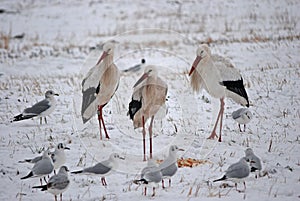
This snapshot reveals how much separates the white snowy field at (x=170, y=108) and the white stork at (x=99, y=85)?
1.48ft

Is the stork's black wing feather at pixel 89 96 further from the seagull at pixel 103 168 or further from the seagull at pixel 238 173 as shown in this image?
the seagull at pixel 238 173

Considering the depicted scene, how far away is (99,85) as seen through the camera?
827 centimetres

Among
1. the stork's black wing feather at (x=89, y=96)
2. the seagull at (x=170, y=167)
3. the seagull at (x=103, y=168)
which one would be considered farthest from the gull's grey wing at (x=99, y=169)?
the stork's black wing feather at (x=89, y=96)

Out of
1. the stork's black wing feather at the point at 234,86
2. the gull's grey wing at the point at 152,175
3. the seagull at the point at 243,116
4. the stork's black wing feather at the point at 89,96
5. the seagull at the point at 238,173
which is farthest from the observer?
the stork's black wing feather at the point at 234,86

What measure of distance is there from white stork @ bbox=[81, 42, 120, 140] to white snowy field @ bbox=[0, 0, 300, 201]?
0.45 metres

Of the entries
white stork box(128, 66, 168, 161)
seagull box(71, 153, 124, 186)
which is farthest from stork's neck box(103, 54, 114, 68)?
seagull box(71, 153, 124, 186)

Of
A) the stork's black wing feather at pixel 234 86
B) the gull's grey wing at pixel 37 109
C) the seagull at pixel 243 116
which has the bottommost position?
the seagull at pixel 243 116

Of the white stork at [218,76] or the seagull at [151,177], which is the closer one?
the seagull at [151,177]

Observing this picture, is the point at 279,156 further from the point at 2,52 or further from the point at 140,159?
the point at 2,52

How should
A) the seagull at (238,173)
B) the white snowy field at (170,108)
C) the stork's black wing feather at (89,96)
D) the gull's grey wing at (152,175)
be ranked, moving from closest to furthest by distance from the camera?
the gull's grey wing at (152,175), the seagull at (238,173), the white snowy field at (170,108), the stork's black wing feather at (89,96)

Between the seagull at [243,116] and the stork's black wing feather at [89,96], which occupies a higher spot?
the stork's black wing feather at [89,96]

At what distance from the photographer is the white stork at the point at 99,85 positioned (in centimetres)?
825

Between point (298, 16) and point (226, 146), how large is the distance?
54.5ft

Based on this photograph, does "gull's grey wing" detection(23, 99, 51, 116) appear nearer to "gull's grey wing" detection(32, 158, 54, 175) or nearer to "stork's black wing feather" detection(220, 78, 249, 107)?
"gull's grey wing" detection(32, 158, 54, 175)
